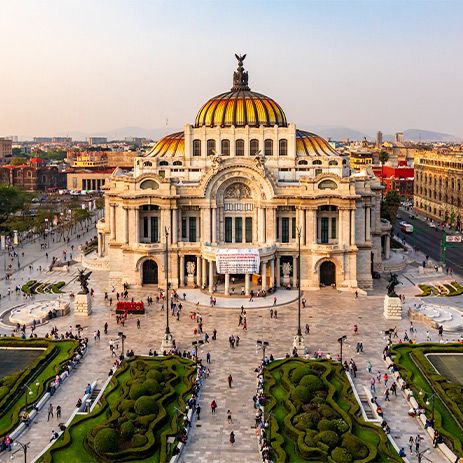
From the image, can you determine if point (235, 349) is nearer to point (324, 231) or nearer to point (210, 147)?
point (324, 231)

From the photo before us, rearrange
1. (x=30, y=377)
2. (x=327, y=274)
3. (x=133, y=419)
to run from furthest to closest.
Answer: (x=327, y=274), (x=30, y=377), (x=133, y=419)

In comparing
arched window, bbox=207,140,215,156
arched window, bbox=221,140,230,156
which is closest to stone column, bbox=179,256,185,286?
arched window, bbox=207,140,215,156

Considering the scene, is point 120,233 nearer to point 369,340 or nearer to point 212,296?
point 212,296

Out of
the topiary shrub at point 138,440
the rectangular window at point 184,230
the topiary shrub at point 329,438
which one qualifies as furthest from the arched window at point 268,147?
the topiary shrub at point 138,440

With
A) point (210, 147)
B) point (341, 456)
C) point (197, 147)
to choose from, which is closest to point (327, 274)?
point (210, 147)

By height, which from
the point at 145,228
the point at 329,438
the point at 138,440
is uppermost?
the point at 145,228

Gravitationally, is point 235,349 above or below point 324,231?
below

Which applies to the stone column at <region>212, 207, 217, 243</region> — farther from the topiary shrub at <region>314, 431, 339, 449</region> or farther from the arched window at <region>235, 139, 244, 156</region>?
the topiary shrub at <region>314, 431, 339, 449</region>

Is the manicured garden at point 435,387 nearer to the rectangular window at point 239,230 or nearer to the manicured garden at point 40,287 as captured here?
the rectangular window at point 239,230
